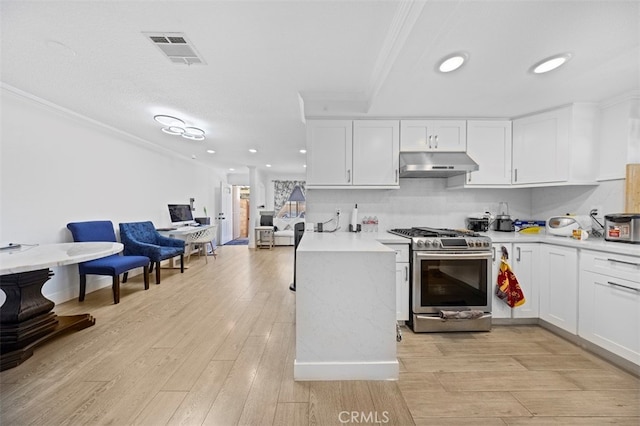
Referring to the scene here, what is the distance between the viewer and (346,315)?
1.73m

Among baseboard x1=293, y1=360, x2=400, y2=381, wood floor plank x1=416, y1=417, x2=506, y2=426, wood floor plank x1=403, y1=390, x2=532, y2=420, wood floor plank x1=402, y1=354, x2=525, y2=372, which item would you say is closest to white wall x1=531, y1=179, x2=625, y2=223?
wood floor plank x1=402, y1=354, x2=525, y2=372

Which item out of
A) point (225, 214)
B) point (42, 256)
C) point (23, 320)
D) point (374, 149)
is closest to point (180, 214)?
point (225, 214)

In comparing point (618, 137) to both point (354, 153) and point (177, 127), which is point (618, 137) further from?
point (177, 127)

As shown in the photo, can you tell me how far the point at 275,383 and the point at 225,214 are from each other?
7.31 metres

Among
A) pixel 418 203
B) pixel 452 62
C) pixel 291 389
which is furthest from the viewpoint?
pixel 418 203

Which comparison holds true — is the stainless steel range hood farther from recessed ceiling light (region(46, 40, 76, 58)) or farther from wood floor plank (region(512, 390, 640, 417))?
recessed ceiling light (region(46, 40, 76, 58))

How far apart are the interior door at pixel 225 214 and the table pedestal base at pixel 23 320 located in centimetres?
575

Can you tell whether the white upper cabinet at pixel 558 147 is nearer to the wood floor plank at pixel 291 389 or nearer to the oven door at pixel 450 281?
the oven door at pixel 450 281

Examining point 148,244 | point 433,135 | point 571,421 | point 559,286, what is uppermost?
point 433,135

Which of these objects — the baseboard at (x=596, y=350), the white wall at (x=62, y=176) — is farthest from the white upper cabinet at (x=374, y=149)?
the white wall at (x=62, y=176)

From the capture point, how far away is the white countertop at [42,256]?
5.31 feet

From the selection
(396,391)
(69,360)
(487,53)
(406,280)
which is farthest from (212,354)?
(487,53)

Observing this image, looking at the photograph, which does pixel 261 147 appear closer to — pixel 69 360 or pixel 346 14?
pixel 346 14

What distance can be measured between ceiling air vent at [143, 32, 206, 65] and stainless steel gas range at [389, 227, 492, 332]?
2497mm
